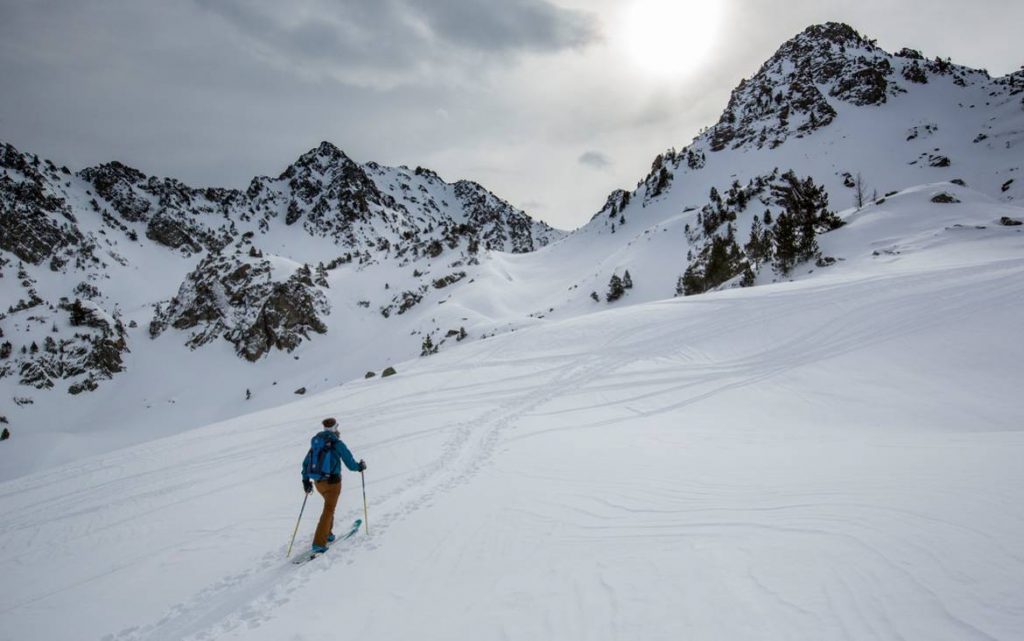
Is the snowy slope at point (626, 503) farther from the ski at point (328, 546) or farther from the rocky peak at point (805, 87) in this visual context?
the rocky peak at point (805, 87)

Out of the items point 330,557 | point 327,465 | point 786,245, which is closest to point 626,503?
point 330,557

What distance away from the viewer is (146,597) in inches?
241

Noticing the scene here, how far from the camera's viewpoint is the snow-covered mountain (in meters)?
38.9

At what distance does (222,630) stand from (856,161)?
103561 millimetres

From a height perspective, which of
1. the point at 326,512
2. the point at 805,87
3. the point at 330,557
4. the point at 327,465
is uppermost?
the point at 805,87

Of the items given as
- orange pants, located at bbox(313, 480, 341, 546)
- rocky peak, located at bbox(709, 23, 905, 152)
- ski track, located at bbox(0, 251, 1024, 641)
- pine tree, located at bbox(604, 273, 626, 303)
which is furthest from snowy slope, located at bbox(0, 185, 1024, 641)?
rocky peak, located at bbox(709, 23, 905, 152)

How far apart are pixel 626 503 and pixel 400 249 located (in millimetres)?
74452

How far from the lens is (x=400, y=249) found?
75938 mm

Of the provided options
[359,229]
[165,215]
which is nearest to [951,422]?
[359,229]

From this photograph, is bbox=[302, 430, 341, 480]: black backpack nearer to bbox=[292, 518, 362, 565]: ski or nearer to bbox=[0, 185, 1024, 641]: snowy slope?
bbox=[292, 518, 362, 565]: ski

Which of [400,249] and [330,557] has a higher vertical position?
[400,249]

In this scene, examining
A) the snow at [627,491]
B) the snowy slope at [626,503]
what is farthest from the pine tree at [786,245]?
the snowy slope at [626,503]

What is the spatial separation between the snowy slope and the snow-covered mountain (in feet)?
62.5

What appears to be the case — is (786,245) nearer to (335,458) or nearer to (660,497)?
(660,497)
